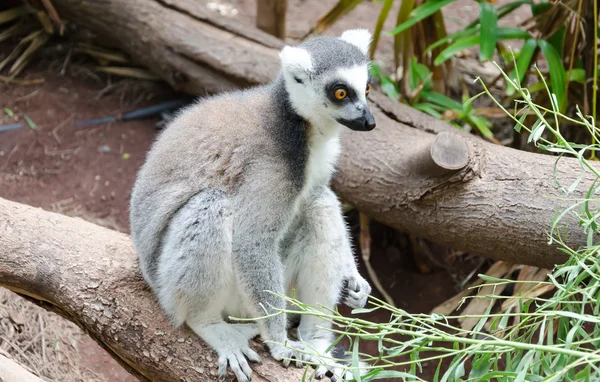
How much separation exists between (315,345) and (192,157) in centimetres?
135

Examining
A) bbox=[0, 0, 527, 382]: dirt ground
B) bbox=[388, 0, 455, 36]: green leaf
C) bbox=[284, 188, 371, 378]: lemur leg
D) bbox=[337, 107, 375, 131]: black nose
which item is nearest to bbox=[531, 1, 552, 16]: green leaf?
bbox=[388, 0, 455, 36]: green leaf

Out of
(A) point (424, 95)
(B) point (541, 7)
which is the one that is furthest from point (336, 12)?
(B) point (541, 7)

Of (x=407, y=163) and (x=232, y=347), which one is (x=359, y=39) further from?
(x=232, y=347)

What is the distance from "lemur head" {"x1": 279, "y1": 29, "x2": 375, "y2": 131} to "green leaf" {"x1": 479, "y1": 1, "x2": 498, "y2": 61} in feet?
7.89

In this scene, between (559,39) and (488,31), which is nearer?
(488,31)

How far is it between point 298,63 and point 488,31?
2947 mm

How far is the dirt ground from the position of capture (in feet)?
21.9

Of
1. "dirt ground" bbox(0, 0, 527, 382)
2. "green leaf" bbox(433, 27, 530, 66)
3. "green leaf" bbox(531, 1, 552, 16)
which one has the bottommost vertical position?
"dirt ground" bbox(0, 0, 527, 382)

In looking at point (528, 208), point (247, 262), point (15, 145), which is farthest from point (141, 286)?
point (15, 145)

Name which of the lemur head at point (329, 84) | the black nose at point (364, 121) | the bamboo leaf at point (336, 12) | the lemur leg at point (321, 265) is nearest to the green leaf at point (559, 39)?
the bamboo leaf at point (336, 12)

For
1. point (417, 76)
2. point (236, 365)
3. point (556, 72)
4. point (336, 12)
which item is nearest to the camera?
point (236, 365)

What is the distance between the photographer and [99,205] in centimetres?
679

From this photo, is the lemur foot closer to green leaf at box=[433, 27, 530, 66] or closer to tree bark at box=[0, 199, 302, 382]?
tree bark at box=[0, 199, 302, 382]

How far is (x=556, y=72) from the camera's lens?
6.12m
